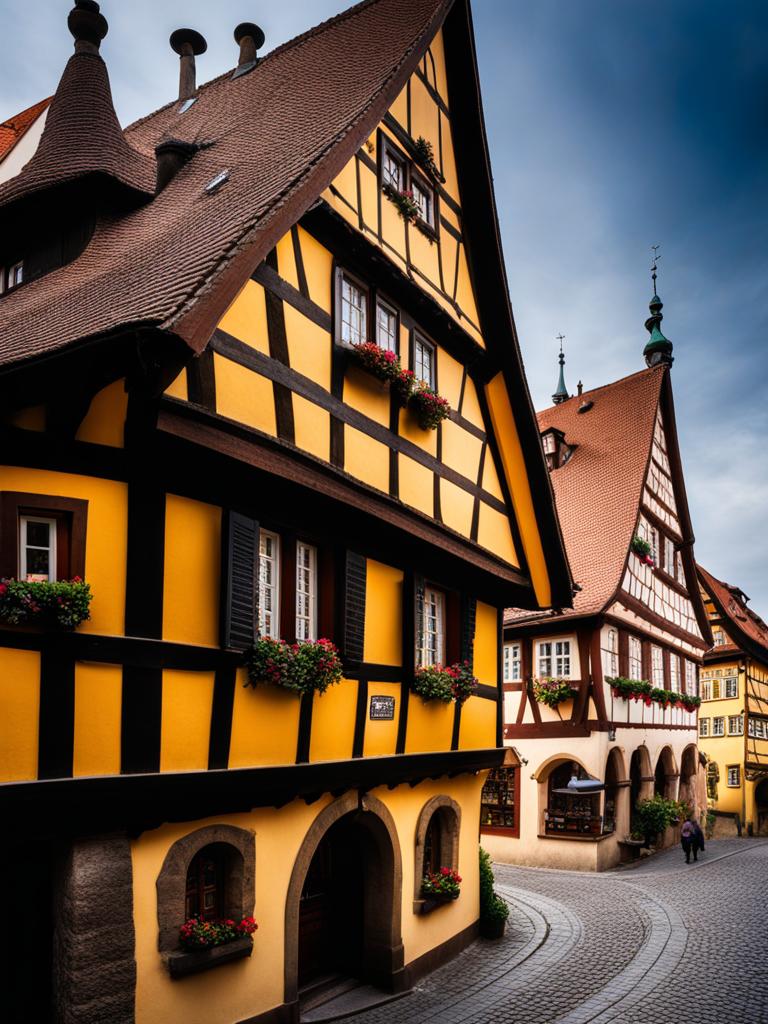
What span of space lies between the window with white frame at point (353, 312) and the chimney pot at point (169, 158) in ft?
8.35

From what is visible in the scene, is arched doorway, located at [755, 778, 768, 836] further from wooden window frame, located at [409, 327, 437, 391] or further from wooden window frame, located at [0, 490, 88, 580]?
wooden window frame, located at [0, 490, 88, 580]

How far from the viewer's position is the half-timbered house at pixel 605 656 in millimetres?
19188

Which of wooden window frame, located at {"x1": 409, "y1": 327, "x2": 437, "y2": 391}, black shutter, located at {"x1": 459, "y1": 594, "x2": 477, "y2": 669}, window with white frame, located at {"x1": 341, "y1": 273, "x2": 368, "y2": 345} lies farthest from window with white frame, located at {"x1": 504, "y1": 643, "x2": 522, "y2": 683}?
window with white frame, located at {"x1": 341, "y1": 273, "x2": 368, "y2": 345}

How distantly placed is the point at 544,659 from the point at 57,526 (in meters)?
16.1

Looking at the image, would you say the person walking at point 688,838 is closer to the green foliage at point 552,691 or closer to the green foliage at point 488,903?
the green foliage at point 552,691

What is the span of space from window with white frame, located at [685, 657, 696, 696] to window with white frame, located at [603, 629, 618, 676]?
7.59 meters

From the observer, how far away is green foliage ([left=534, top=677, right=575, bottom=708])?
19.2 meters

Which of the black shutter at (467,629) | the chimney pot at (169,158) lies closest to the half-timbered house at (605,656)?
the black shutter at (467,629)

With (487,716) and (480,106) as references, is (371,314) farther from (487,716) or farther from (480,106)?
(487,716)

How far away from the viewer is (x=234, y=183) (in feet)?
25.0

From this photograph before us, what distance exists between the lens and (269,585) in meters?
7.41

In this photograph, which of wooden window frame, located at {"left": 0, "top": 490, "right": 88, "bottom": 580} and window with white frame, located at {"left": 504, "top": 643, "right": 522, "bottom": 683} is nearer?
wooden window frame, located at {"left": 0, "top": 490, "right": 88, "bottom": 580}

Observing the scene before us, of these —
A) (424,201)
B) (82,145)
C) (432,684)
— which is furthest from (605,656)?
(82,145)

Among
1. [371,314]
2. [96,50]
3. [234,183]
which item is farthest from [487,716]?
[96,50]
